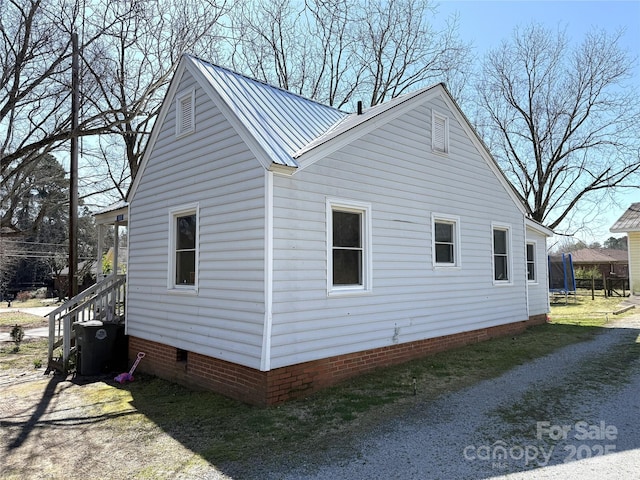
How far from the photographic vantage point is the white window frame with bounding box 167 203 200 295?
723 cm

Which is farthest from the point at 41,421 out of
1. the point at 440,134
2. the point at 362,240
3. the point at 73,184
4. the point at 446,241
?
the point at 440,134

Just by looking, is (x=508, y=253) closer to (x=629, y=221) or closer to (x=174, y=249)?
(x=174, y=249)

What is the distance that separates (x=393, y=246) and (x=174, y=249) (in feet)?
13.1

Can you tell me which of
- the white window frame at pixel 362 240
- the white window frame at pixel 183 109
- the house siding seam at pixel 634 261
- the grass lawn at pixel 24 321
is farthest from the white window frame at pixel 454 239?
the house siding seam at pixel 634 261

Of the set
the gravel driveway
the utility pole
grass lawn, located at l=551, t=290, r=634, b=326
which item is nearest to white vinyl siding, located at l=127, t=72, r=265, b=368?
the gravel driveway

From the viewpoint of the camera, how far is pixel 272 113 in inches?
295

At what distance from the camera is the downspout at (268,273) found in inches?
224

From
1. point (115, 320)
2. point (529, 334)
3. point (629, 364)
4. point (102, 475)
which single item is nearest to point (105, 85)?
point (115, 320)

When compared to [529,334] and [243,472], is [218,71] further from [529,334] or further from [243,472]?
[529,334]

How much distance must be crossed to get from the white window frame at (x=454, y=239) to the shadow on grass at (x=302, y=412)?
1827mm

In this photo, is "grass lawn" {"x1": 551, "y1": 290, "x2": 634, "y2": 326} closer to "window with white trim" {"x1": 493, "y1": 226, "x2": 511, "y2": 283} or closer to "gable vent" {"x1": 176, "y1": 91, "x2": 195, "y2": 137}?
"window with white trim" {"x1": 493, "y1": 226, "x2": 511, "y2": 283}

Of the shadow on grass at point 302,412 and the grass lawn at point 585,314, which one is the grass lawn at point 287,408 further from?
the grass lawn at point 585,314

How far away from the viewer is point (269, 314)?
577cm

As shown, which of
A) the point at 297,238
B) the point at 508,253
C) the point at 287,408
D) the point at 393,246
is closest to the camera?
the point at 287,408
